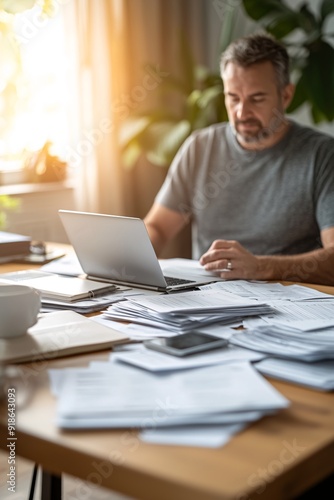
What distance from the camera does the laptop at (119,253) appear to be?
5.11 ft

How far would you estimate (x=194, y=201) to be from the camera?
2.50 m

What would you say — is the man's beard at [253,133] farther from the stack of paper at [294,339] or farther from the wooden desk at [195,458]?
the wooden desk at [195,458]

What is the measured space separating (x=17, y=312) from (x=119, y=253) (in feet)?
1.69

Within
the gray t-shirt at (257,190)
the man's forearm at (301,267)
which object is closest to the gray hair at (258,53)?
the gray t-shirt at (257,190)

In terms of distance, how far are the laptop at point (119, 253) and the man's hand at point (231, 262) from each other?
33 millimetres

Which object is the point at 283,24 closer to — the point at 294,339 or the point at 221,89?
the point at 221,89

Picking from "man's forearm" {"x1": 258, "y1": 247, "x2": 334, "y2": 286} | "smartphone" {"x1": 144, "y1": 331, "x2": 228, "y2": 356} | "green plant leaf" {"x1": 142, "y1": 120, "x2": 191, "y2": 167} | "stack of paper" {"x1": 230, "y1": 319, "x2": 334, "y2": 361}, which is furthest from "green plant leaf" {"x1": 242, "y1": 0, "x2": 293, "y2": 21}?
"smartphone" {"x1": 144, "y1": 331, "x2": 228, "y2": 356}

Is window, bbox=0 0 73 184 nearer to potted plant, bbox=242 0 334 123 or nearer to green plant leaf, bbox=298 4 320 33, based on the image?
potted plant, bbox=242 0 334 123

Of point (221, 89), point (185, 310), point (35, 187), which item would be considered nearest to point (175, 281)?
point (185, 310)

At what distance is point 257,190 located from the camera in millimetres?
2381

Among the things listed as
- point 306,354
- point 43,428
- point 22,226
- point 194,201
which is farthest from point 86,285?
point 22,226

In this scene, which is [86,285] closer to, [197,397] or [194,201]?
[197,397]

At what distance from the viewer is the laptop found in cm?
156

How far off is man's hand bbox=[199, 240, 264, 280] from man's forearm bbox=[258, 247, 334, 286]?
32 millimetres
